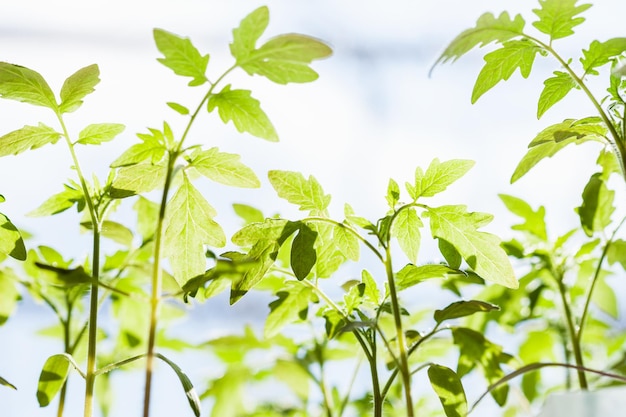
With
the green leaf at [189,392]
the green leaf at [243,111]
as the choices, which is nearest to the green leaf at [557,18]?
the green leaf at [243,111]

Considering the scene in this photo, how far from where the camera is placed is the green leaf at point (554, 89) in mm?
732

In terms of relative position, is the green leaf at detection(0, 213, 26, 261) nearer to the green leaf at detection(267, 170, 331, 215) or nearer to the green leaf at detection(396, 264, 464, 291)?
the green leaf at detection(267, 170, 331, 215)

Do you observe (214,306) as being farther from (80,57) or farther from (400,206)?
(400,206)

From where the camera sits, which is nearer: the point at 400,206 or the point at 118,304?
the point at 400,206

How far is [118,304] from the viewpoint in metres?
0.94

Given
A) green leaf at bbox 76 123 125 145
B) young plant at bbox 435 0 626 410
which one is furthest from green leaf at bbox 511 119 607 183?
green leaf at bbox 76 123 125 145

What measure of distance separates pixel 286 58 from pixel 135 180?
0.22 m

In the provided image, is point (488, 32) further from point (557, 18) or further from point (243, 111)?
point (243, 111)

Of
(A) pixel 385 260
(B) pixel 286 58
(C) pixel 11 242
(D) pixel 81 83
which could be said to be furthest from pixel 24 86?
(A) pixel 385 260

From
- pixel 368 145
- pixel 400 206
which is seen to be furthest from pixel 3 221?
pixel 368 145

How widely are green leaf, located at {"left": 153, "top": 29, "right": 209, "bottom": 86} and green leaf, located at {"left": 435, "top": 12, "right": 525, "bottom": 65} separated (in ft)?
0.85

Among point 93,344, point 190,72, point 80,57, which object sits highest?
point 80,57

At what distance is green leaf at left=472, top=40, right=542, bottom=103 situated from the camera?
73cm

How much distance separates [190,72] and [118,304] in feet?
1.44
